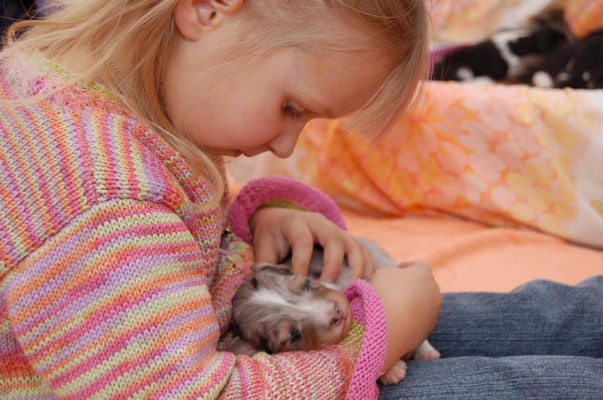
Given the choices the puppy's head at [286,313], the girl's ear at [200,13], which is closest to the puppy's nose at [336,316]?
the puppy's head at [286,313]

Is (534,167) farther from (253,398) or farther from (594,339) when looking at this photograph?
→ (253,398)

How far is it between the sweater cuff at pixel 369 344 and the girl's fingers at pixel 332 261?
0.22 metres

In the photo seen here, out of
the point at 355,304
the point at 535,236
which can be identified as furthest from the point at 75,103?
the point at 535,236

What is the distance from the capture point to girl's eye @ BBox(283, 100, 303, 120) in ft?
3.67

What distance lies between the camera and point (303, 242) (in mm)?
1479

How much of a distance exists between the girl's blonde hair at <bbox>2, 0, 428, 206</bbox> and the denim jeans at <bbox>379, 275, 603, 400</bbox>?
569 mm

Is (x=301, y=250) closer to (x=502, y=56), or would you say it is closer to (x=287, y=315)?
(x=287, y=315)

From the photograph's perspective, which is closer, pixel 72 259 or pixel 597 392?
pixel 72 259

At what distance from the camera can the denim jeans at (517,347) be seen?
114 cm

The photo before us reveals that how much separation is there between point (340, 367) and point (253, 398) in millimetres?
187

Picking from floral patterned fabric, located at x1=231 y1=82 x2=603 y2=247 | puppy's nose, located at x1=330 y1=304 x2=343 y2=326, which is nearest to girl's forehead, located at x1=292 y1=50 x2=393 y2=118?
puppy's nose, located at x1=330 y1=304 x2=343 y2=326

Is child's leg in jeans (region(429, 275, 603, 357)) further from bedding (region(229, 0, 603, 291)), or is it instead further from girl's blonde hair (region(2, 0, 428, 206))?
girl's blonde hair (region(2, 0, 428, 206))

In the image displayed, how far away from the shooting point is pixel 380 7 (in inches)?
40.8

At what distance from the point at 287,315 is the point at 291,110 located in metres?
0.43
